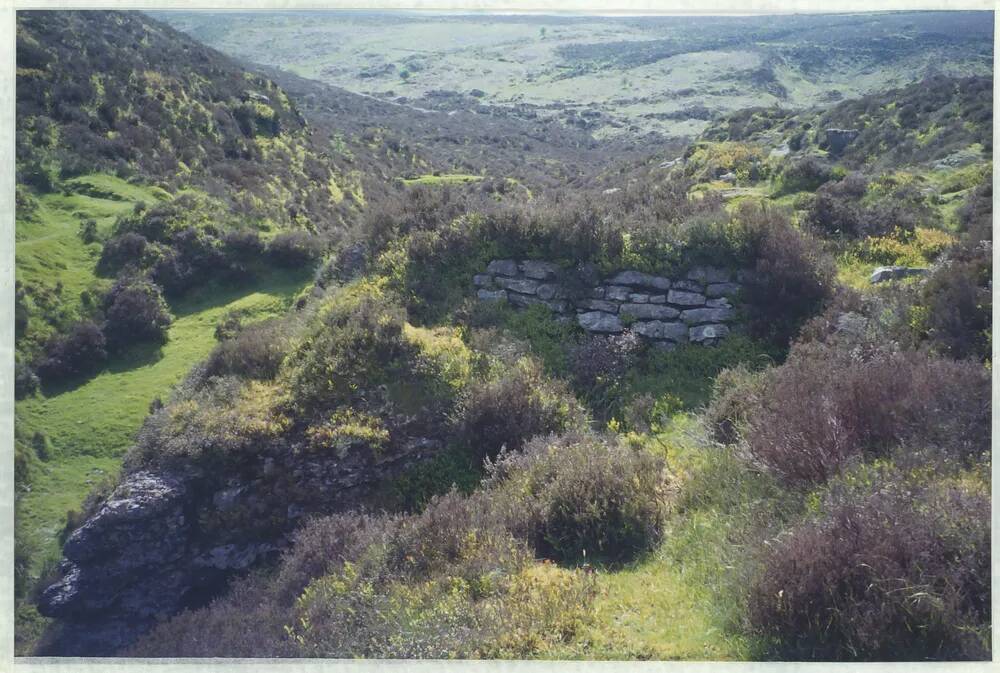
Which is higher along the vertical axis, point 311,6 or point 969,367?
point 311,6

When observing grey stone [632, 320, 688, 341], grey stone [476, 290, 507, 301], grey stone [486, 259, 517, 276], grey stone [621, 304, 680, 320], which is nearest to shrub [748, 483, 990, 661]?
grey stone [632, 320, 688, 341]

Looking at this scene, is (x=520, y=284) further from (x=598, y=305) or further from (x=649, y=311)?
(x=649, y=311)

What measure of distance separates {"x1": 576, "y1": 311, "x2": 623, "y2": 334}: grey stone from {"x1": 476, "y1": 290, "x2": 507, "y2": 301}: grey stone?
4.06ft

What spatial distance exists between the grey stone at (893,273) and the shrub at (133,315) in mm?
12314

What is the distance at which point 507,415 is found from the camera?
793 centimetres

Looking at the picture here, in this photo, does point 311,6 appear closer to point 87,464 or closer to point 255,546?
point 255,546

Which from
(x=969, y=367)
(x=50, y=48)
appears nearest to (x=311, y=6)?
(x=969, y=367)

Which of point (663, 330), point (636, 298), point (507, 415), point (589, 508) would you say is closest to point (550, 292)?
point (636, 298)

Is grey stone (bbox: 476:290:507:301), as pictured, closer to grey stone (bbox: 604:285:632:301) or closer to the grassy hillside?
grey stone (bbox: 604:285:632:301)

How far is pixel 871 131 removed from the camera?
69.6ft

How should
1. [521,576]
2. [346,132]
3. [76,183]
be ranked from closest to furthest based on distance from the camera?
[521,576] → [76,183] → [346,132]

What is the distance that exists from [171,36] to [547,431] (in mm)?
38344

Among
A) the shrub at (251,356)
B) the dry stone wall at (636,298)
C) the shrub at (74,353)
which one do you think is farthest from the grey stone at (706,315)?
the shrub at (74,353)

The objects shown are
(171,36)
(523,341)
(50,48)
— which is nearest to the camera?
(523,341)
